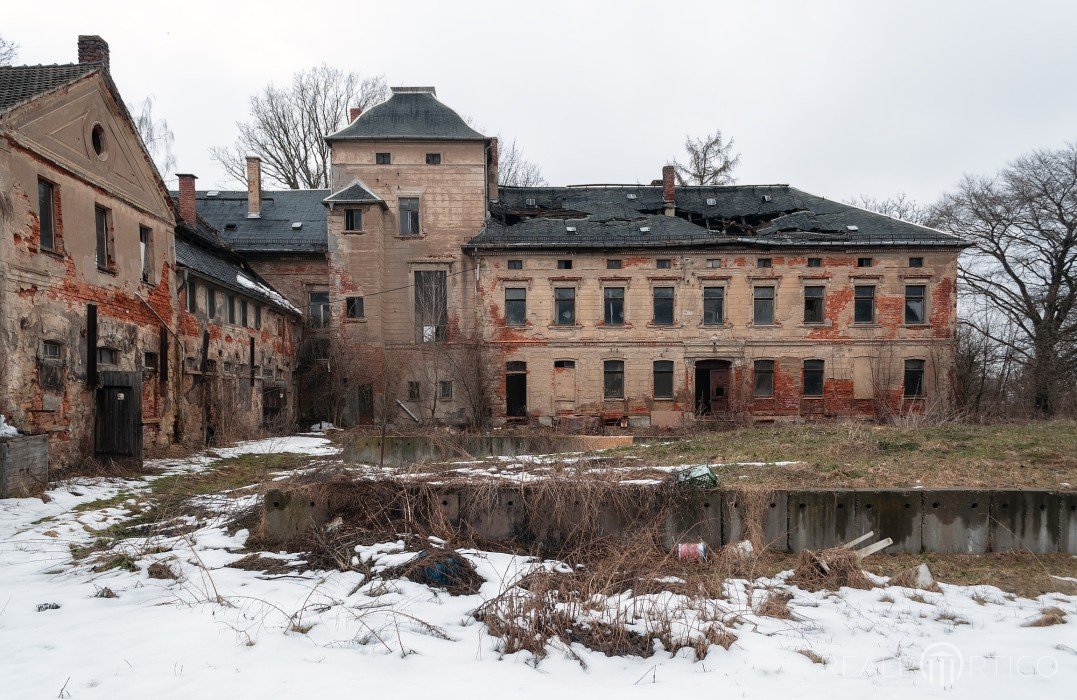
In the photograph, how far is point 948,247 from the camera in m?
22.2

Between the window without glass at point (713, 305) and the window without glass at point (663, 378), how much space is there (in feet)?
7.28

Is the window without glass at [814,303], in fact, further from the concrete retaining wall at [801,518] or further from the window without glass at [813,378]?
the concrete retaining wall at [801,518]

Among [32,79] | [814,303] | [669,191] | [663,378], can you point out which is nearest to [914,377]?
[814,303]

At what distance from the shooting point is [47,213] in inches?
457

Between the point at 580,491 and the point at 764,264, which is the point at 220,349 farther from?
the point at 764,264

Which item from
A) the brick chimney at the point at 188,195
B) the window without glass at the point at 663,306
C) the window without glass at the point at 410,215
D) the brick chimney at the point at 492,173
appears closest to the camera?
the brick chimney at the point at 188,195

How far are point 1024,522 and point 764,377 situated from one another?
1569cm

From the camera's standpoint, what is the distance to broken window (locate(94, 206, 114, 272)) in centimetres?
1327

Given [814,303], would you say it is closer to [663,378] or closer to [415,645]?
[663,378]

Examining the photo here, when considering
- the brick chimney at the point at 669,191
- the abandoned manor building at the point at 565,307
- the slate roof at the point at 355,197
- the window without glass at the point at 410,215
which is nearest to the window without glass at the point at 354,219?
the abandoned manor building at the point at 565,307

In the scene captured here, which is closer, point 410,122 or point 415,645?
point 415,645

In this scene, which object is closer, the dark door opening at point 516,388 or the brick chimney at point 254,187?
the dark door opening at point 516,388

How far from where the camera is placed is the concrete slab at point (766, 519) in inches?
305

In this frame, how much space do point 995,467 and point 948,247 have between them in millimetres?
16343
